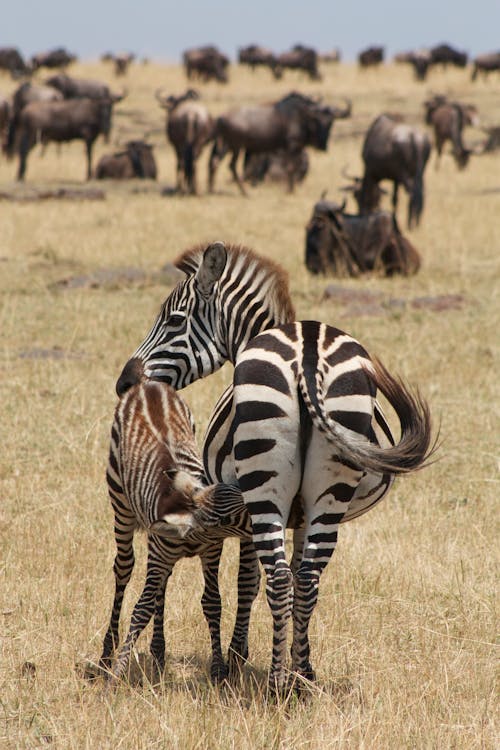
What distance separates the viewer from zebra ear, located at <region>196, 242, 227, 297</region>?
4605 mm

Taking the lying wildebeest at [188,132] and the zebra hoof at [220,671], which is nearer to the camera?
the zebra hoof at [220,671]

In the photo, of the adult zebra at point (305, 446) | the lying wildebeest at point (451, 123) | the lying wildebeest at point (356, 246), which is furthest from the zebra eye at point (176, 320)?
the lying wildebeest at point (451, 123)

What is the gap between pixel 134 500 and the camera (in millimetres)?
4539

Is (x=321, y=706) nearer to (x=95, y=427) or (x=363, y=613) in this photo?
(x=363, y=613)

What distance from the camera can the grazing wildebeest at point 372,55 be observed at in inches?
2539

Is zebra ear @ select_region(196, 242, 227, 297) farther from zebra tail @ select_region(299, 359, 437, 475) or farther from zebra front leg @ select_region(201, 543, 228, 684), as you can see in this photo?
zebra front leg @ select_region(201, 543, 228, 684)

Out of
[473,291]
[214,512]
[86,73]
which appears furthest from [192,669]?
[86,73]

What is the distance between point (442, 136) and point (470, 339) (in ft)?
76.4

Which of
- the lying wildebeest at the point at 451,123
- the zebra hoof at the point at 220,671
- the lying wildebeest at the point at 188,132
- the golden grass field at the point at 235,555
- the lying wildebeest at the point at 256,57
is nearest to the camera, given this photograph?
the golden grass field at the point at 235,555

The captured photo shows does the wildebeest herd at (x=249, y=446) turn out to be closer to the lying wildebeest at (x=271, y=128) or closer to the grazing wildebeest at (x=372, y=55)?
the lying wildebeest at (x=271, y=128)

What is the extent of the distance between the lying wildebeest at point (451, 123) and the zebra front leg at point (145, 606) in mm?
27871

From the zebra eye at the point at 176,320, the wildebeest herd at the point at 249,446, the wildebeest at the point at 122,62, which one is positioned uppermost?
the wildebeest at the point at 122,62

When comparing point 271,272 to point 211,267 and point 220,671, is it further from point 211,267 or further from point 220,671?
point 220,671

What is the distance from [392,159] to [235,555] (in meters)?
16.0
